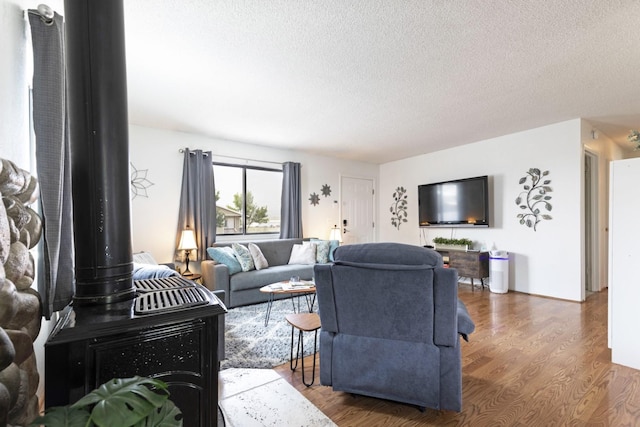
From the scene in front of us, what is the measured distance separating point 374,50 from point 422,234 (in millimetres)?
4336

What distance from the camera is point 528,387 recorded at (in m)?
1.97

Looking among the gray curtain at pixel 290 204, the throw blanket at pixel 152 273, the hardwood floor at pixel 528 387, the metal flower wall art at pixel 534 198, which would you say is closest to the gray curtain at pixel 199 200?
the gray curtain at pixel 290 204

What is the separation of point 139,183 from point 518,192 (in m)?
5.50

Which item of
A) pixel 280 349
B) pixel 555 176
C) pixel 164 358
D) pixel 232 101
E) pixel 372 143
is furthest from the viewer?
pixel 372 143

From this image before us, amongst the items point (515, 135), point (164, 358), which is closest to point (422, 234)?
point (515, 135)

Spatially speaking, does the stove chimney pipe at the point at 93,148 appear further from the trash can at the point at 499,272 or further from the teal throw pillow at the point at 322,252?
the trash can at the point at 499,272

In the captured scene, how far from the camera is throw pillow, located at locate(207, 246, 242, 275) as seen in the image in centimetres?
391

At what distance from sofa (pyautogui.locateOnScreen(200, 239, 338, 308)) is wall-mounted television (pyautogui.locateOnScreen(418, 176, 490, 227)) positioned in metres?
2.07

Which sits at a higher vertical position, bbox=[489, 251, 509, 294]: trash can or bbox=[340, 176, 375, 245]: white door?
bbox=[340, 176, 375, 245]: white door

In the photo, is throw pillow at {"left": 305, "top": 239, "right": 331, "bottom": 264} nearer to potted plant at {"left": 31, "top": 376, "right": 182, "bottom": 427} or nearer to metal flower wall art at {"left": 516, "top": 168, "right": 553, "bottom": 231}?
metal flower wall art at {"left": 516, "top": 168, "right": 553, "bottom": 231}

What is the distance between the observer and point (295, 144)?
16.6 ft

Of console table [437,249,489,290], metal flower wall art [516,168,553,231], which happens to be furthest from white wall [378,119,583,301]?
console table [437,249,489,290]

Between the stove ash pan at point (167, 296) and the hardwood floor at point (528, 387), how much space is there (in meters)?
1.11

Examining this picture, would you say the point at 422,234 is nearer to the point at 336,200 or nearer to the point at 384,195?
the point at 384,195
